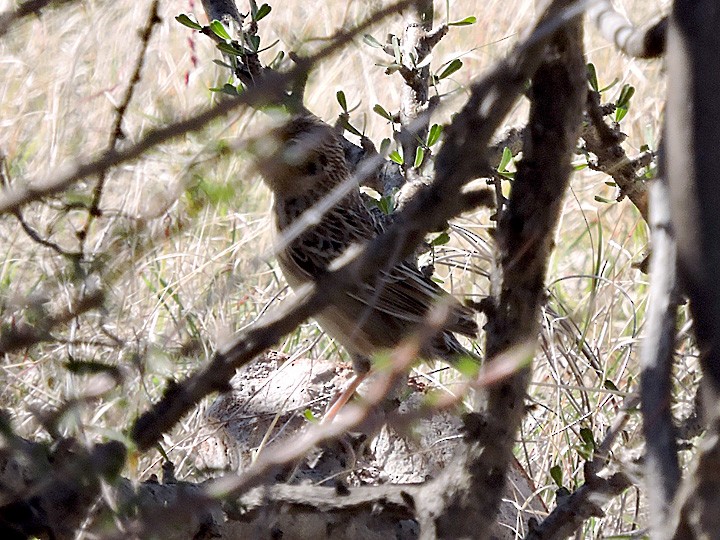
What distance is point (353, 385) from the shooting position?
152 inches

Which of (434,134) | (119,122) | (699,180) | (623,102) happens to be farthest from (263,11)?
(699,180)

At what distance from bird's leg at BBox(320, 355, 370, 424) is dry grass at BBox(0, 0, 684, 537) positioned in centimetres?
23

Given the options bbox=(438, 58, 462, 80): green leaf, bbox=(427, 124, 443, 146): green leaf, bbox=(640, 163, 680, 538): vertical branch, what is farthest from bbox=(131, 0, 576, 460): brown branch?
bbox=(438, 58, 462, 80): green leaf

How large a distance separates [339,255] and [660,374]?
3.01 m

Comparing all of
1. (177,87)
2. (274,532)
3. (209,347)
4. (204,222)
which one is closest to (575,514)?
(274,532)

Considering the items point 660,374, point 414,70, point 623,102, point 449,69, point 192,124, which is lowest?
point 660,374

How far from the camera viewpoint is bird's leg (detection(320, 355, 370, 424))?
3750 millimetres

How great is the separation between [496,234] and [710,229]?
0.49 metres

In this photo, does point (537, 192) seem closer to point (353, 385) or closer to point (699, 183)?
point (699, 183)

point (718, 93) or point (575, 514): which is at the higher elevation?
point (718, 93)

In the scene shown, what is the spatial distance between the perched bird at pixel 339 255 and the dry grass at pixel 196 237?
0.65 ft

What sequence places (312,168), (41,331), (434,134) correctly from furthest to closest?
(312,168)
(434,134)
(41,331)

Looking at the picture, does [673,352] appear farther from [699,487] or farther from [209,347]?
[209,347]

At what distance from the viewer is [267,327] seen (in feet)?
4.13
